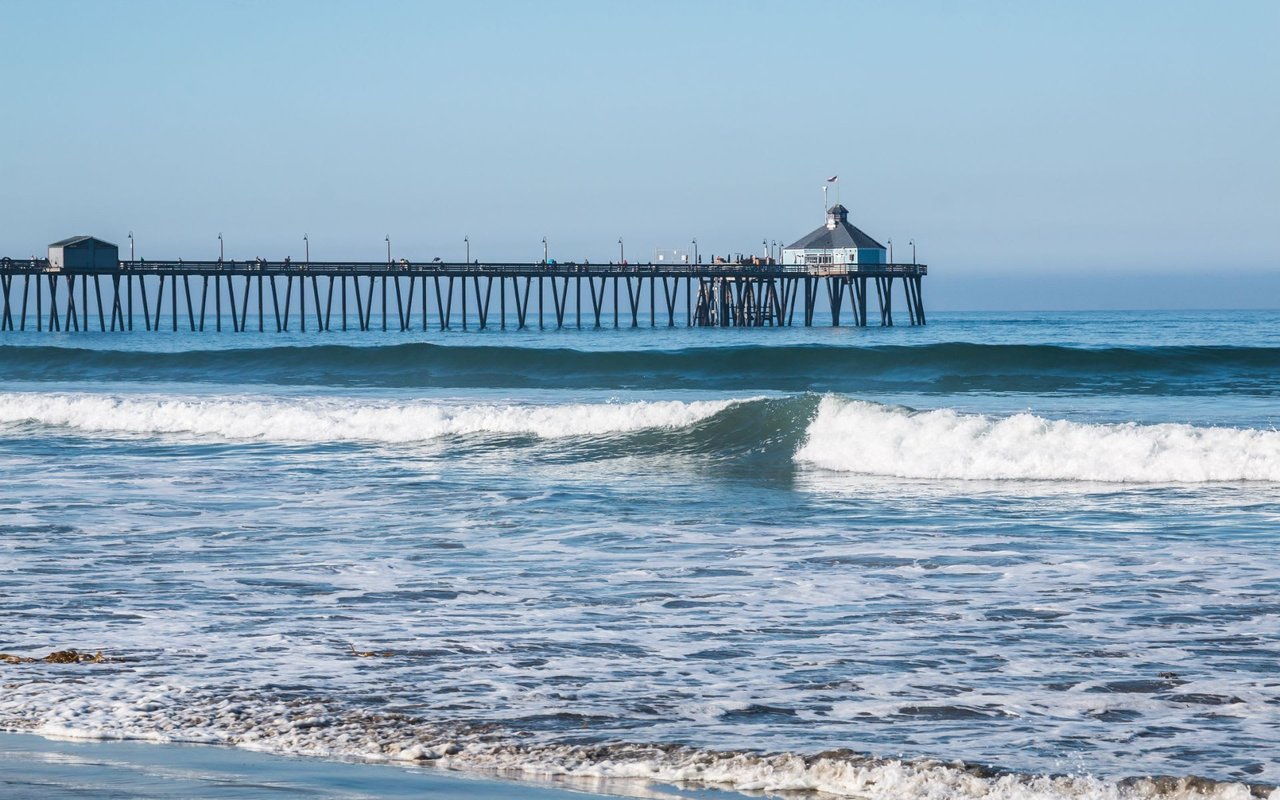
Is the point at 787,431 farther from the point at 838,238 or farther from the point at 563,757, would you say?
the point at 838,238

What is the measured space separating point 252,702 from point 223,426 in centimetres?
1683

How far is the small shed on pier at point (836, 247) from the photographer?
255ft

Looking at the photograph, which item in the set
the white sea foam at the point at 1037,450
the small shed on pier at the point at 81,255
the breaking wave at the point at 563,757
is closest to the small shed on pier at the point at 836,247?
the small shed on pier at the point at 81,255

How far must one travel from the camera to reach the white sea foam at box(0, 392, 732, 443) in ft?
68.1

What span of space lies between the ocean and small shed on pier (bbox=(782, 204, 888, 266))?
57.2 metres

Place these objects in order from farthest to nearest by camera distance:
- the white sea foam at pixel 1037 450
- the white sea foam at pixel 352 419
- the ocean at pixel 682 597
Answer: the white sea foam at pixel 352 419
the white sea foam at pixel 1037 450
the ocean at pixel 682 597

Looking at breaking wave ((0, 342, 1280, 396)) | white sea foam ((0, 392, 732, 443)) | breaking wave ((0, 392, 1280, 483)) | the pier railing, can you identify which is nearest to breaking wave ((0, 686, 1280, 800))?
breaking wave ((0, 392, 1280, 483))

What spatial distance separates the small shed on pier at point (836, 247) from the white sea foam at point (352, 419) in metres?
55.6

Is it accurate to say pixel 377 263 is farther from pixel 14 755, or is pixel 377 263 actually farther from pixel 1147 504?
pixel 14 755

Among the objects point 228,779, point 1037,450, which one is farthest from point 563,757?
→ point 1037,450

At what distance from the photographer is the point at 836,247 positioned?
77875mm

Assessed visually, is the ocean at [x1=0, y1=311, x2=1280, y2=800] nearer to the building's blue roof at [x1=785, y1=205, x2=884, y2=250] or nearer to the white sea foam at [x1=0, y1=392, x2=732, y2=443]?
the white sea foam at [x1=0, y1=392, x2=732, y2=443]

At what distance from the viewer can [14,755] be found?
5.15 meters

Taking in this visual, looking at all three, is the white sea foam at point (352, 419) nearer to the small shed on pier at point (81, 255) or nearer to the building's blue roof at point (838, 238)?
the small shed on pier at point (81, 255)
